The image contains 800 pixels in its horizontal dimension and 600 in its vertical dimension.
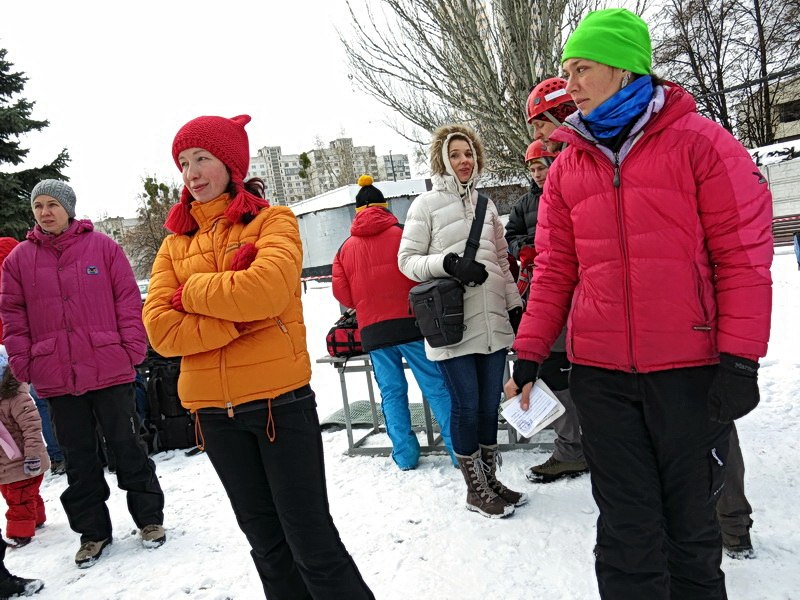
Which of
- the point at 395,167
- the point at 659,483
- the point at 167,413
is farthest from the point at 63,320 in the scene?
the point at 395,167

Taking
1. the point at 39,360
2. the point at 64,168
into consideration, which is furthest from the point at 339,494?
the point at 64,168

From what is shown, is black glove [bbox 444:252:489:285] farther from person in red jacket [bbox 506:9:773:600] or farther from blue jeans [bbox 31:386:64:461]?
blue jeans [bbox 31:386:64:461]

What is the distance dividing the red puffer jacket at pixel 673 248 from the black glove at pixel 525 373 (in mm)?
185

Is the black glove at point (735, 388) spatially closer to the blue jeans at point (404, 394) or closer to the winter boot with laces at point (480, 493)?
A: the winter boot with laces at point (480, 493)

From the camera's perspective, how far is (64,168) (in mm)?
18656

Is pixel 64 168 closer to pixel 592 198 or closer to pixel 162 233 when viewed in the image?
pixel 162 233

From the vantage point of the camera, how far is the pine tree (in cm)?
1675

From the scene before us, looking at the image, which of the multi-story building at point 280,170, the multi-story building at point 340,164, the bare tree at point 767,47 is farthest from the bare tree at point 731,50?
the multi-story building at point 280,170

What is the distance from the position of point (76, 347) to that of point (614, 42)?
3213mm

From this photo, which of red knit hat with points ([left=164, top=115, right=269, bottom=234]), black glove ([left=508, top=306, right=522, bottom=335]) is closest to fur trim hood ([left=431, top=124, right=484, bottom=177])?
black glove ([left=508, top=306, right=522, bottom=335])

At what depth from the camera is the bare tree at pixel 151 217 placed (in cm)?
2909

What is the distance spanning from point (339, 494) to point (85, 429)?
5.47 ft

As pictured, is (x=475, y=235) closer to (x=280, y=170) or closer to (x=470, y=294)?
Answer: (x=470, y=294)

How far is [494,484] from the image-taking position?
3.33 metres
